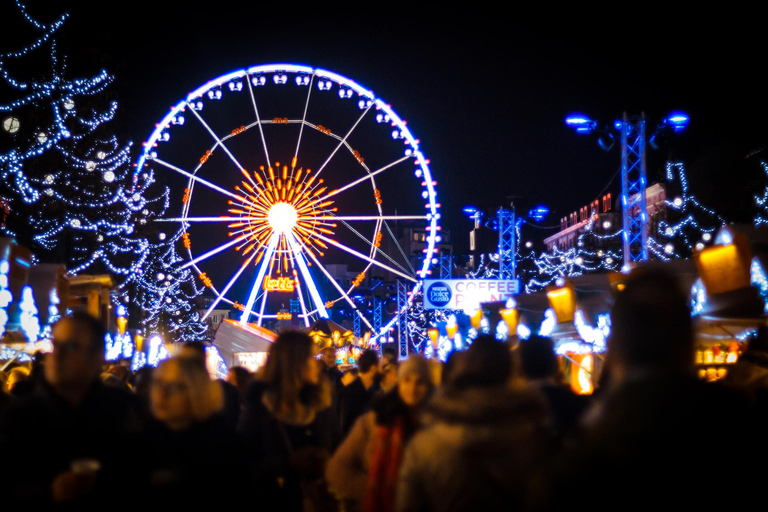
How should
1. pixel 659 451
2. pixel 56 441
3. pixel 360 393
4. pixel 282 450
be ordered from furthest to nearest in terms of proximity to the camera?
pixel 360 393 → pixel 282 450 → pixel 56 441 → pixel 659 451

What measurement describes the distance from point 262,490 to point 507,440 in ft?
7.45

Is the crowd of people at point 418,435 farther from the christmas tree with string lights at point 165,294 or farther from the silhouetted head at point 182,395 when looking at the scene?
the christmas tree with string lights at point 165,294

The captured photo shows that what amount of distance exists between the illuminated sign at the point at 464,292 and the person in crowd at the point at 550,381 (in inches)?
931

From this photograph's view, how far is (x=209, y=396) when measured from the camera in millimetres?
4340

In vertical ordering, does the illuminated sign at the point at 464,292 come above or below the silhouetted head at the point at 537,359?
above

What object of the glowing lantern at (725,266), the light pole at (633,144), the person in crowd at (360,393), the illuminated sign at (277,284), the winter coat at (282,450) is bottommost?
the winter coat at (282,450)

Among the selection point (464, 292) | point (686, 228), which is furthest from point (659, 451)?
point (686, 228)

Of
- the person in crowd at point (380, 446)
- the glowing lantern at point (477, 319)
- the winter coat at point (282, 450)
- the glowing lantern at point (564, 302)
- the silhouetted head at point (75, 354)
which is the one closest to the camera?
the silhouetted head at point (75, 354)

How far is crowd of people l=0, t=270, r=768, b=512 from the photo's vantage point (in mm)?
2379

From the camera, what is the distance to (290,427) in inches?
211

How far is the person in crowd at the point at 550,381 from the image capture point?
5294 millimetres

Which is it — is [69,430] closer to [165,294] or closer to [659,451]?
[659,451]

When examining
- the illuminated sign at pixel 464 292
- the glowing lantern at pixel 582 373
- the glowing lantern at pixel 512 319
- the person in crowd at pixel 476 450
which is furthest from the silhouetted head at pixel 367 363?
the illuminated sign at pixel 464 292

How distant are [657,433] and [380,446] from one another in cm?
210
